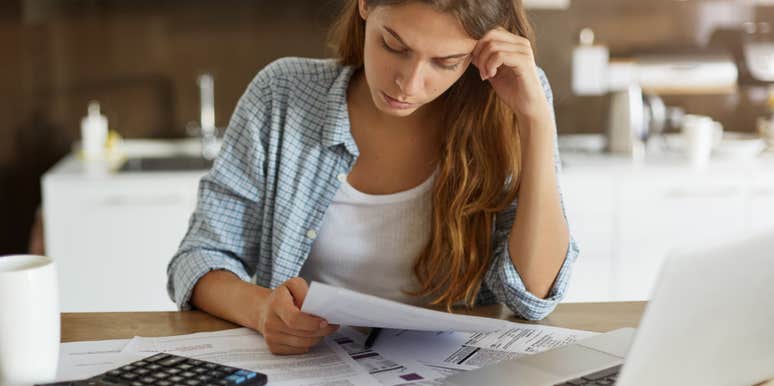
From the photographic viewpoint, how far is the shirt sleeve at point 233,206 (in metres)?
1.34

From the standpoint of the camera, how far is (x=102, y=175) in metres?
2.79

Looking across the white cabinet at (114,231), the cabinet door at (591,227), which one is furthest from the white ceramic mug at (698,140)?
the white cabinet at (114,231)

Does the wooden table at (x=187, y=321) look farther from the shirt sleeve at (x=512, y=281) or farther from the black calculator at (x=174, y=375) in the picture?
the black calculator at (x=174, y=375)

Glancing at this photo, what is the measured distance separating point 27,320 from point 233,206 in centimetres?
54

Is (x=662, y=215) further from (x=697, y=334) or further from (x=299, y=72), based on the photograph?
(x=697, y=334)

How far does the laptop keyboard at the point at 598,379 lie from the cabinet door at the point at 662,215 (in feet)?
6.67

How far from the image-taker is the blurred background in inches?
128

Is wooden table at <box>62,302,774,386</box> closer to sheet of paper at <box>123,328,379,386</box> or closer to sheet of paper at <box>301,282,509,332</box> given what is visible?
sheet of paper at <box>123,328,379,386</box>

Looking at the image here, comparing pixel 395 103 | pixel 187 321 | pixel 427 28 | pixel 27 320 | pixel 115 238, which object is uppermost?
pixel 427 28

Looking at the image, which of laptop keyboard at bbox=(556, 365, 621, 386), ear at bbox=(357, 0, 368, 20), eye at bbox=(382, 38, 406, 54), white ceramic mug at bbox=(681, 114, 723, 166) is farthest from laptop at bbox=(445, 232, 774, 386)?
white ceramic mug at bbox=(681, 114, 723, 166)

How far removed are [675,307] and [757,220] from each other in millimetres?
2449

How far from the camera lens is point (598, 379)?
36.6 inches

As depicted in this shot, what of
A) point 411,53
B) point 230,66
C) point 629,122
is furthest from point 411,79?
point 230,66

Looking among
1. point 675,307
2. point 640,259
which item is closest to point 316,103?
point 675,307
